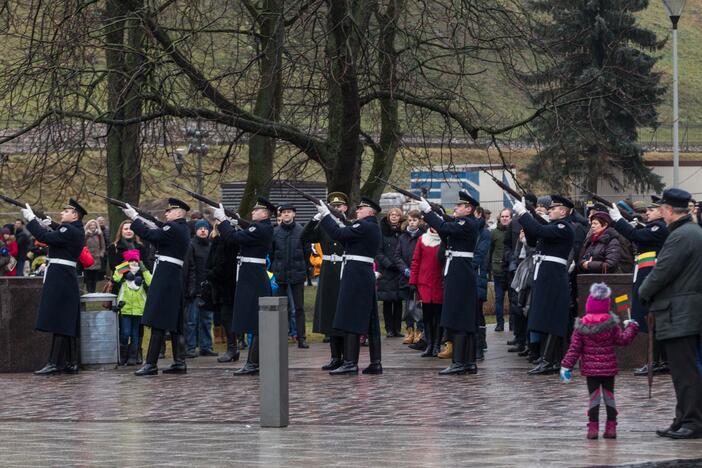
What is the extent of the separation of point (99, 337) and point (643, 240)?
6811 millimetres

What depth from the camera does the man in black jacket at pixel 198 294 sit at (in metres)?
19.5

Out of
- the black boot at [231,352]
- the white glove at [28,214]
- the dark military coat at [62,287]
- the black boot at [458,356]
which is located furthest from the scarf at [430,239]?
the white glove at [28,214]

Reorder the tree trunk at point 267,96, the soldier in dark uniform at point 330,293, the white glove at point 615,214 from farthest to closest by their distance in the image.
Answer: the tree trunk at point 267,96 → the soldier in dark uniform at point 330,293 → the white glove at point 615,214

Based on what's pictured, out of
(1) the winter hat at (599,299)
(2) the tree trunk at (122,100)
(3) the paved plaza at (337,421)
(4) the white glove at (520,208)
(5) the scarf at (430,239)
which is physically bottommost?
(3) the paved plaza at (337,421)

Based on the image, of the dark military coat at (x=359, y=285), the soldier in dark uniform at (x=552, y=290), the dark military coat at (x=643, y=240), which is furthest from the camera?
the dark military coat at (x=359, y=285)

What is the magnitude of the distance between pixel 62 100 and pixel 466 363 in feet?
23.7

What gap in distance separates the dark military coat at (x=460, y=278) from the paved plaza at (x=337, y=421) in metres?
0.63

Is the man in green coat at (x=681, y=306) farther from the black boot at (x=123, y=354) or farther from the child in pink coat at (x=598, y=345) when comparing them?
the black boot at (x=123, y=354)

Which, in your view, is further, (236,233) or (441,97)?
(441,97)

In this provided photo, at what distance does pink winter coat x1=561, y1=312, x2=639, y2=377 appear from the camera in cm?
1126

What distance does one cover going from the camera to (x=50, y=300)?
1758cm

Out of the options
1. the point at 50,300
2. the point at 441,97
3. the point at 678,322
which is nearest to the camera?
the point at 678,322

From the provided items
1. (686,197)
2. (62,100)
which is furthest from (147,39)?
(686,197)

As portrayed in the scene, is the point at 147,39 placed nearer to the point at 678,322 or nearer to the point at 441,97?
the point at 441,97
